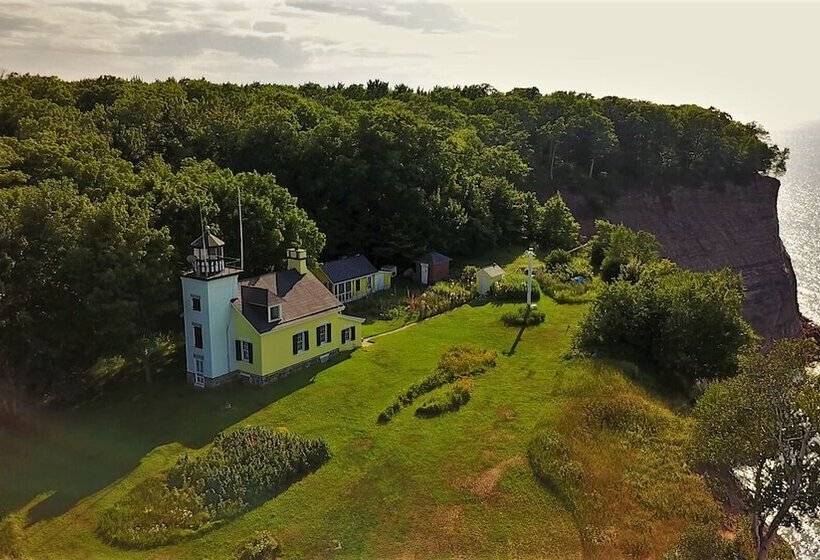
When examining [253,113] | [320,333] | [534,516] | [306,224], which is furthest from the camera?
[253,113]

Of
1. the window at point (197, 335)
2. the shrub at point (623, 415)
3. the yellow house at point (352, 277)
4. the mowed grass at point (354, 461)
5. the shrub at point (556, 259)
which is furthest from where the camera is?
the shrub at point (556, 259)

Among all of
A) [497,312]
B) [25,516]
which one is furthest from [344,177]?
[25,516]

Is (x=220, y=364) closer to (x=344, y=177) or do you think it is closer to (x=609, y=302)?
(x=609, y=302)

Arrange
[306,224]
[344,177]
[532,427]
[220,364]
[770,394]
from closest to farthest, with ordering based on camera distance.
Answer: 1. [770,394]
2. [532,427]
3. [220,364]
4. [306,224]
5. [344,177]

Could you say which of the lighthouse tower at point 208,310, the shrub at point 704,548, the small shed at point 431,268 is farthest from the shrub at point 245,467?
the small shed at point 431,268

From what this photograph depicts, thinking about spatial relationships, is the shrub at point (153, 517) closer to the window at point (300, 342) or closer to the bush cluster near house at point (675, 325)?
the window at point (300, 342)

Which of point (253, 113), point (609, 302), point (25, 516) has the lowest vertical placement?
point (25, 516)

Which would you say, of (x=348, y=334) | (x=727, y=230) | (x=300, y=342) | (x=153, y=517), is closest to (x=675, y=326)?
(x=348, y=334)
